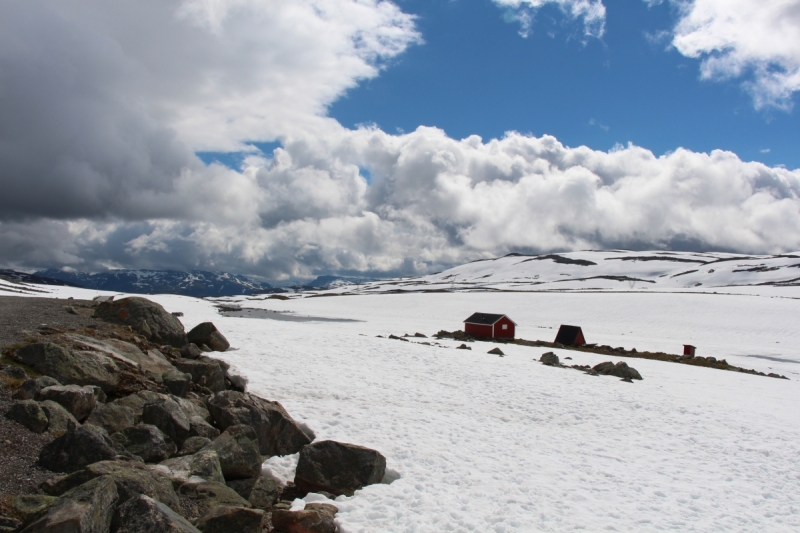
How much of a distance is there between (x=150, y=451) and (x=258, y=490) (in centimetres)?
213

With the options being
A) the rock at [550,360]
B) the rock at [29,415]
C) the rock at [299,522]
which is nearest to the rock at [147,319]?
the rock at [29,415]

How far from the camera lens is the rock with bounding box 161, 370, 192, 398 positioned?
40.7ft

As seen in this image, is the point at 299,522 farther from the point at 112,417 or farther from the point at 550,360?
the point at 550,360

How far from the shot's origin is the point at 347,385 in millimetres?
17859

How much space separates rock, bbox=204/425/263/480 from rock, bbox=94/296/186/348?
10.9 meters

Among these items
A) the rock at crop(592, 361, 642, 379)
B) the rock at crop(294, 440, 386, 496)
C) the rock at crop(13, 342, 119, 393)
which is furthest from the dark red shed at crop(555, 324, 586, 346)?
the rock at crop(13, 342, 119, 393)

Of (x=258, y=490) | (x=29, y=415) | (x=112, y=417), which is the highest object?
(x=29, y=415)

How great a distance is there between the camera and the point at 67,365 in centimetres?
1091

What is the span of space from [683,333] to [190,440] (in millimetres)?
65062

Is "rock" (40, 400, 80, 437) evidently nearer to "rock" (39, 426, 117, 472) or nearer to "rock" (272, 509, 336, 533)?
"rock" (39, 426, 117, 472)

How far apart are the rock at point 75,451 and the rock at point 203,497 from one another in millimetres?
1419

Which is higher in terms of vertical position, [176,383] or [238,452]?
[176,383]

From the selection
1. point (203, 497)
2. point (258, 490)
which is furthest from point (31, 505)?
point (258, 490)

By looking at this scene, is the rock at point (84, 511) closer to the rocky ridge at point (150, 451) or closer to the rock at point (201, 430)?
the rocky ridge at point (150, 451)
